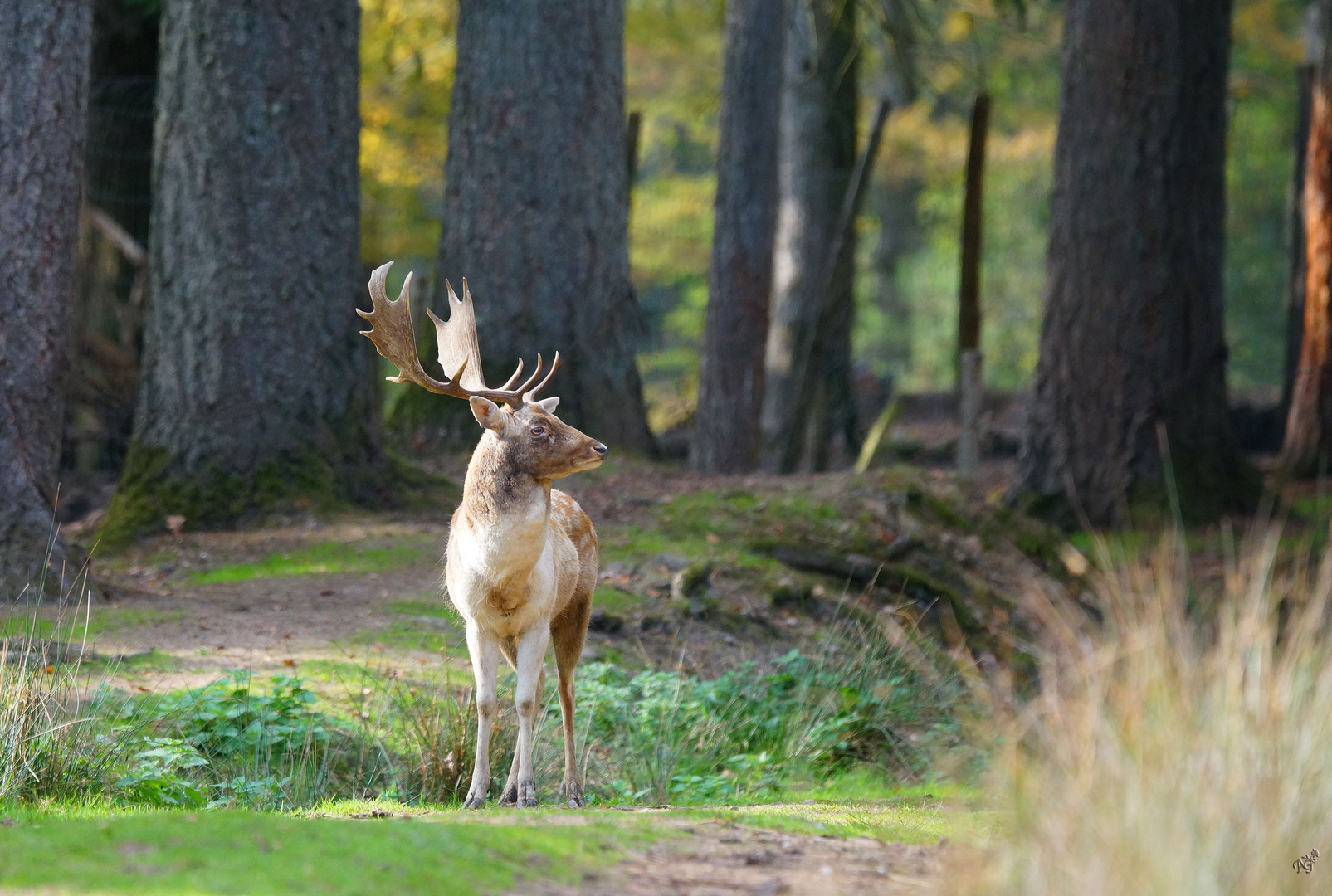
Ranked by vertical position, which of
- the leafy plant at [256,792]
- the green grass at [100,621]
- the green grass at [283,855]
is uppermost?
the green grass at [283,855]

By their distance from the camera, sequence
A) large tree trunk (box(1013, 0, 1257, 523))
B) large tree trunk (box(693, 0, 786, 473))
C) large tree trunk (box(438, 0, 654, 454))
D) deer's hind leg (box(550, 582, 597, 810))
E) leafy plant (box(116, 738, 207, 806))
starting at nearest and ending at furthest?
1. leafy plant (box(116, 738, 207, 806))
2. deer's hind leg (box(550, 582, 597, 810))
3. large tree trunk (box(438, 0, 654, 454))
4. large tree trunk (box(1013, 0, 1257, 523))
5. large tree trunk (box(693, 0, 786, 473))

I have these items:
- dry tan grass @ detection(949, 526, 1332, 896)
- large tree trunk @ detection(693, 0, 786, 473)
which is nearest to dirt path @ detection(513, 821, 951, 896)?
dry tan grass @ detection(949, 526, 1332, 896)

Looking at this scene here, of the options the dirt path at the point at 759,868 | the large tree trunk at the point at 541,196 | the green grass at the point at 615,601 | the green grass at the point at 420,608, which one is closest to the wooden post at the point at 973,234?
the large tree trunk at the point at 541,196

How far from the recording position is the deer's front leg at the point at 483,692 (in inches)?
250

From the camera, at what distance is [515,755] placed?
6637 millimetres

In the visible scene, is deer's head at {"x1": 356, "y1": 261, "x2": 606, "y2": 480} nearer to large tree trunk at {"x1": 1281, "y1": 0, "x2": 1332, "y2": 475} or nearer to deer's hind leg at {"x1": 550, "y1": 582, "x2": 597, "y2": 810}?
deer's hind leg at {"x1": 550, "y1": 582, "x2": 597, "y2": 810}

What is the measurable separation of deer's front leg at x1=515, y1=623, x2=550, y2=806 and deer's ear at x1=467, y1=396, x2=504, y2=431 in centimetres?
90

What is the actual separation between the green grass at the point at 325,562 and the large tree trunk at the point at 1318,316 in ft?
33.5

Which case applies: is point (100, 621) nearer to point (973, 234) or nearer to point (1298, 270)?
point (973, 234)

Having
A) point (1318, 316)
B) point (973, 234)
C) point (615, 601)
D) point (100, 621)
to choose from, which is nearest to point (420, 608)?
point (615, 601)

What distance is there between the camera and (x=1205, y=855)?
3.70 m

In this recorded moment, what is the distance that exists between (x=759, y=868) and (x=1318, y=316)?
13132mm

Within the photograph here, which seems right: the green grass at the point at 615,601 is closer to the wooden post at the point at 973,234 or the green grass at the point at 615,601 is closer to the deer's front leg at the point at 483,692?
the deer's front leg at the point at 483,692

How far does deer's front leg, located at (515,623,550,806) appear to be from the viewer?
20.9 ft
